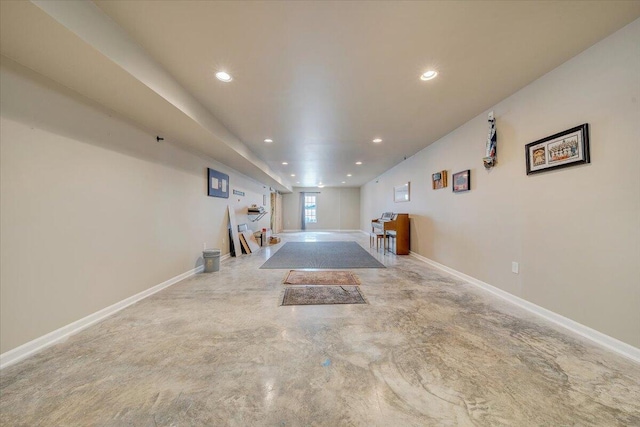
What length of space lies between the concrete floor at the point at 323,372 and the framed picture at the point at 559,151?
1.53m

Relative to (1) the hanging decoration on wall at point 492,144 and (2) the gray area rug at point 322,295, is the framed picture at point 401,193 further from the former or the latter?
(2) the gray area rug at point 322,295

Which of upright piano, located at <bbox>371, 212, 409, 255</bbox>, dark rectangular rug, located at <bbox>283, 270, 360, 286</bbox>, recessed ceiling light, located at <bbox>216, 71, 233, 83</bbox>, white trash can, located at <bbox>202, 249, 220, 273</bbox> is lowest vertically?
dark rectangular rug, located at <bbox>283, 270, 360, 286</bbox>

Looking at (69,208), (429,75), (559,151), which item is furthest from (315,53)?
(69,208)

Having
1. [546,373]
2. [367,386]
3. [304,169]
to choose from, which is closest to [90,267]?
[367,386]

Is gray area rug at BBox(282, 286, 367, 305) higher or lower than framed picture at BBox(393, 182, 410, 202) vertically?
lower

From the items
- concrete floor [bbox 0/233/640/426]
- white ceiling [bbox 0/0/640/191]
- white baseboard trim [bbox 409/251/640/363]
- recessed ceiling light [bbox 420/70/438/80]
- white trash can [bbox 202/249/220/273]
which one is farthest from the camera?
white trash can [bbox 202/249/220/273]

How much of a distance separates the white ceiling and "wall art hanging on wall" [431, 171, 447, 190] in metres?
1.11

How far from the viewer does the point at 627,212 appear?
1.71 metres

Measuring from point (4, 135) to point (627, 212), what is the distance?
458cm

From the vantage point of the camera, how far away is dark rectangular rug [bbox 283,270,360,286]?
3.35m

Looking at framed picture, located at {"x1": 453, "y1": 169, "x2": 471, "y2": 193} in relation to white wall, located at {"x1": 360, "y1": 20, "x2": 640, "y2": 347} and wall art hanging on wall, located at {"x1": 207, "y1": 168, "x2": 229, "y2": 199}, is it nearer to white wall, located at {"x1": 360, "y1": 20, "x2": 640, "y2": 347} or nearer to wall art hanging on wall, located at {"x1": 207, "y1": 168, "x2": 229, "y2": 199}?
white wall, located at {"x1": 360, "y1": 20, "x2": 640, "y2": 347}

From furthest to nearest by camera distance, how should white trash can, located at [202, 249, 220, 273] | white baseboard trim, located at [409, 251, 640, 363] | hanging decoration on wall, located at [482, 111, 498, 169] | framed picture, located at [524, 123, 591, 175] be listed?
white trash can, located at [202, 249, 220, 273] → hanging decoration on wall, located at [482, 111, 498, 169] → framed picture, located at [524, 123, 591, 175] → white baseboard trim, located at [409, 251, 640, 363]

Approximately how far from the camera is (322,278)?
141 inches

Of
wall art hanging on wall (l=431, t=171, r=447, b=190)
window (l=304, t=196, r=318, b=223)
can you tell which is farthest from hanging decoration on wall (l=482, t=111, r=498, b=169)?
window (l=304, t=196, r=318, b=223)
